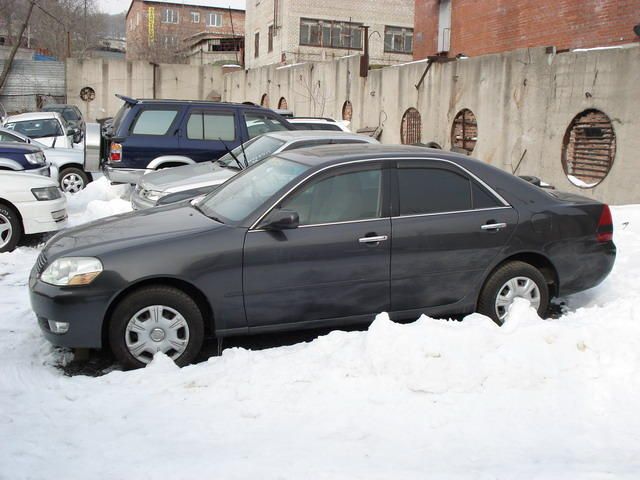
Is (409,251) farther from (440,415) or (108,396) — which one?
(108,396)

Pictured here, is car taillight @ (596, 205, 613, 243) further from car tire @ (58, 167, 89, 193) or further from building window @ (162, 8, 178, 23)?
building window @ (162, 8, 178, 23)

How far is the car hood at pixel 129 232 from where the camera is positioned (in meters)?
4.96

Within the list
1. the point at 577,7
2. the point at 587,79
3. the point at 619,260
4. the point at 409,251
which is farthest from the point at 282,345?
the point at 577,7

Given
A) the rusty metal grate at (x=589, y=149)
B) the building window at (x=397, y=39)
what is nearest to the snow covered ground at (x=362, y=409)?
the rusty metal grate at (x=589, y=149)

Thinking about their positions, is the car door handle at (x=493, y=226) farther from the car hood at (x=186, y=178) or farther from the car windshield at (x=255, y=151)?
the car windshield at (x=255, y=151)

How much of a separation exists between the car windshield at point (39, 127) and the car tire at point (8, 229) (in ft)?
32.6

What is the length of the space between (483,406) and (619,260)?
12.7 ft

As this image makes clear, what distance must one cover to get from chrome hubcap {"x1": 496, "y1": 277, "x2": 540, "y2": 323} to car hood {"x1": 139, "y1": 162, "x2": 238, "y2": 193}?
405 cm

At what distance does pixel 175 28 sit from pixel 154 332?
82311 mm

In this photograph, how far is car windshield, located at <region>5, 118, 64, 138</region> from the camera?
17859 mm

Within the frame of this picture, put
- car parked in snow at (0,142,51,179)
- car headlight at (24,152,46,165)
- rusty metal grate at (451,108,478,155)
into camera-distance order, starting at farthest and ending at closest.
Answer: rusty metal grate at (451,108,478,155), car headlight at (24,152,46,165), car parked in snow at (0,142,51,179)

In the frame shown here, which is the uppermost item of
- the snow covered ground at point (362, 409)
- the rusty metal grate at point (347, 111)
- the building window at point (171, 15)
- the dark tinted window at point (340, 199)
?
the building window at point (171, 15)

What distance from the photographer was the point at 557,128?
43.4ft

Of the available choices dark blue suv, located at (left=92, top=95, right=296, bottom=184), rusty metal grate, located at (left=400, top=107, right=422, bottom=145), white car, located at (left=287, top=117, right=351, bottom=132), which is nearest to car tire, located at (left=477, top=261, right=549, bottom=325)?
dark blue suv, located at (left=92, top=95, right=296, bottom=184)
